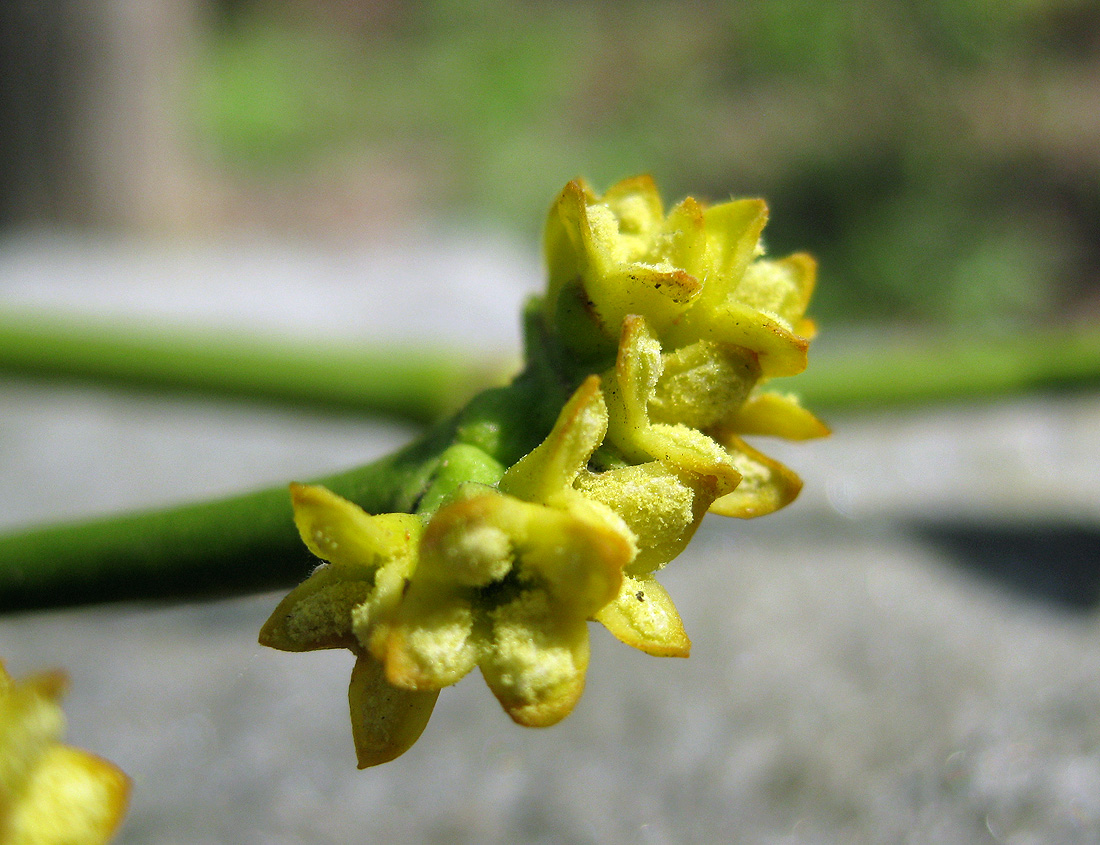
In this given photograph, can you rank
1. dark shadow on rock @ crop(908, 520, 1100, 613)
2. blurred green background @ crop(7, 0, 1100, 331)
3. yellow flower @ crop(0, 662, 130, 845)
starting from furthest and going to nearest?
blurred green background @ crop(7, 0, 1100, 331) → dark shadow on rock @ crop(908, 520, 1100, 613) → yellow flower @ crop(0, 662, 130, 845)

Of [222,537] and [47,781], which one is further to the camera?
[222,537]

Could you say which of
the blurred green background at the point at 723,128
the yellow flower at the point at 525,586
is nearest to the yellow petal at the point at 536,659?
the yellow flower at the point at 525,586

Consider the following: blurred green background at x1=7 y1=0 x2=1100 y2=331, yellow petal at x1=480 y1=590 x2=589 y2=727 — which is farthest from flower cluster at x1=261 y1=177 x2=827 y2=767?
blurred green background at x1=7 y1=0 x2=1100 y2=331

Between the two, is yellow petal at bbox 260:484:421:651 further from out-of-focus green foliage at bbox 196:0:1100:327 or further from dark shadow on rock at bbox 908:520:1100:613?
out-of-focus green foliage at bbox 196:0:1100:327

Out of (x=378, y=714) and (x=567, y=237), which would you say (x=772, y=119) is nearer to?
(x=567, y=237)

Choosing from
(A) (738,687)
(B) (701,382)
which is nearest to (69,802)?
(B) (701,382)
